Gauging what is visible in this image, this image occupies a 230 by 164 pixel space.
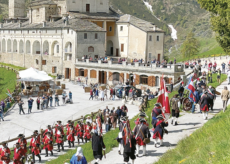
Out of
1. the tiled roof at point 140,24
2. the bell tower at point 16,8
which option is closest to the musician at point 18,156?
the tiled roof at point 140,24

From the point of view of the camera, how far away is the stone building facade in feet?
174

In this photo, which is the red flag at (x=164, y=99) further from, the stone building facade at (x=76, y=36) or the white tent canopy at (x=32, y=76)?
the stone building facade at (x=76, y=36)

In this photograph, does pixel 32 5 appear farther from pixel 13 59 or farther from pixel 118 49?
pixel 118 49

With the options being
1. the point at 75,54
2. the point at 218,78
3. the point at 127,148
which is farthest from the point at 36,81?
the point at 127,148

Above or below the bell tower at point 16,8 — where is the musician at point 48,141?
below

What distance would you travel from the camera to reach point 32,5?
68.1 meters

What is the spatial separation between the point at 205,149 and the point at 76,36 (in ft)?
141

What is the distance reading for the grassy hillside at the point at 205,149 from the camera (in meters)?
9.45

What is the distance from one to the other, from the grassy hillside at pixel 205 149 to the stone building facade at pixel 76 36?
41031 millimetres

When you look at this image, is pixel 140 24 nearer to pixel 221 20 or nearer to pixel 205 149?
pixel 221 20

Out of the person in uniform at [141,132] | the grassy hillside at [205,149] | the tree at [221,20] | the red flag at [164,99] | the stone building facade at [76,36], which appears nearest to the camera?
the grassy hillside at [205,149]

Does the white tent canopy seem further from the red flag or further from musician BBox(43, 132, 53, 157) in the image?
the red flag

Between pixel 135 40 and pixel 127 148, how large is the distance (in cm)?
4527

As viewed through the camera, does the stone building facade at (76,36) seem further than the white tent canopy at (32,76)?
Yes
